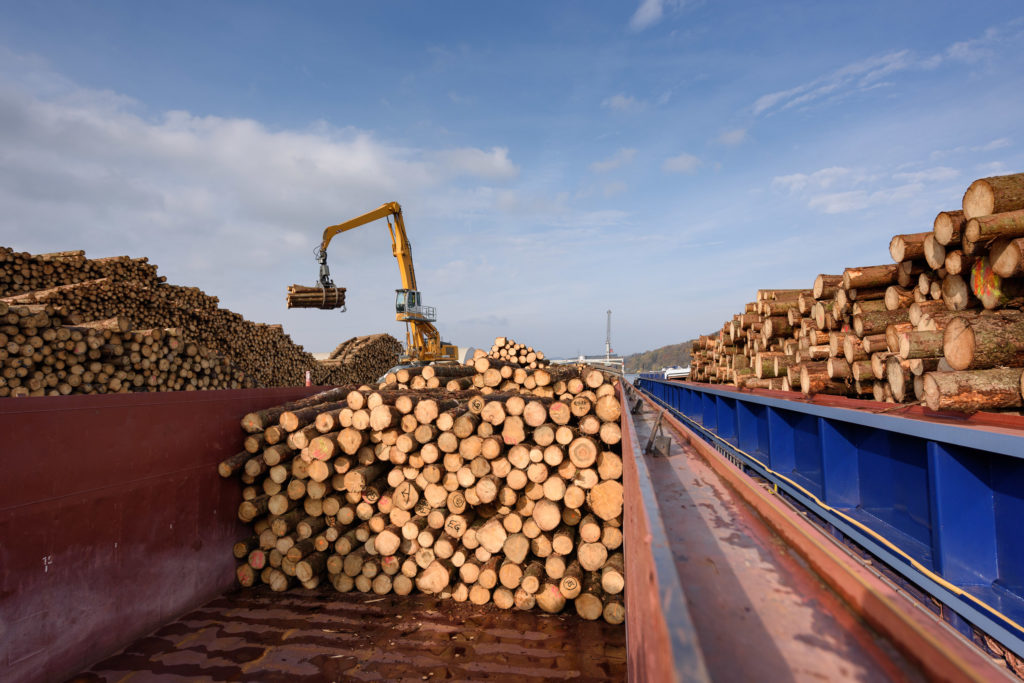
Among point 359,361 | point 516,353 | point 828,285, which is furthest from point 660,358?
point 828,285

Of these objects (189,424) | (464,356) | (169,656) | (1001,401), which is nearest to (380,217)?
(464,356)

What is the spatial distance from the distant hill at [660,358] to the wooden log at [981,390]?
153 feet

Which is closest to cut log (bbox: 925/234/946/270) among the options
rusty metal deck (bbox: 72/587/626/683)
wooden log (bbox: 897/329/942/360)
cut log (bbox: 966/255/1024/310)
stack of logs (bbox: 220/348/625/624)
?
cut log (bbox: 966/255/1024/310)

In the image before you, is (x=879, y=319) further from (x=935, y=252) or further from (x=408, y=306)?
(x=408, y=306)

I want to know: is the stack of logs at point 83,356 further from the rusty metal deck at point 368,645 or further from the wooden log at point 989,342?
the wooden log at point 989,342

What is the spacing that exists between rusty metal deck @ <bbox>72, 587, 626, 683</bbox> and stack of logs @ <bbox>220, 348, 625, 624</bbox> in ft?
0.65

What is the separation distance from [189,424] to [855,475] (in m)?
5.47

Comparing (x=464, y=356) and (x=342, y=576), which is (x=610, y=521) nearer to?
(x=342, y=576)

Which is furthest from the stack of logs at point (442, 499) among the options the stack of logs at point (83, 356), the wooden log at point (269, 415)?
the stack of logs at point (83, 356)

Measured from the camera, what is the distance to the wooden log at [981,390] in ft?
8.64

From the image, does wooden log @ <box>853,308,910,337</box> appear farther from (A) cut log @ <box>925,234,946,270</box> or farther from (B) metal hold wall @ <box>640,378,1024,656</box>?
(B) metal hold wall @ <box>640,378,1024,656</box>

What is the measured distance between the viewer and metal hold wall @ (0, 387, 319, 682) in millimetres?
2992

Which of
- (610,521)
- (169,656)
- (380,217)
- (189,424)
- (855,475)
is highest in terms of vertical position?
(380,217)

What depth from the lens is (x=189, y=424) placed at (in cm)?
418
